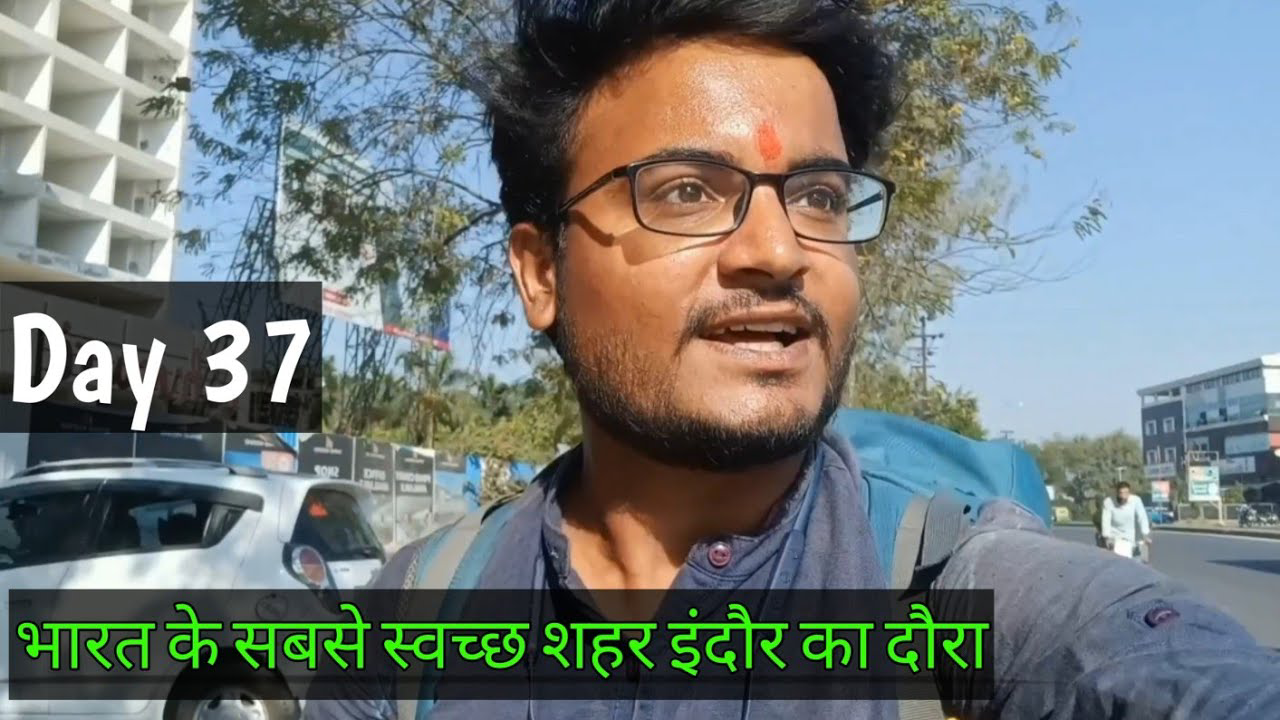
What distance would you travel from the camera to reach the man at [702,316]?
128cm

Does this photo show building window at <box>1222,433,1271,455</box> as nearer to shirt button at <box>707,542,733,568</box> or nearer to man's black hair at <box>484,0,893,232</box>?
man's black hair at <box>484,0,893,232</box>

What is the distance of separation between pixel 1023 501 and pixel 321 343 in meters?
5.62

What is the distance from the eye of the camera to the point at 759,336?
1.31m

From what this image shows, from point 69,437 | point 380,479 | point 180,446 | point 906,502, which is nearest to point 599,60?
point 906,502

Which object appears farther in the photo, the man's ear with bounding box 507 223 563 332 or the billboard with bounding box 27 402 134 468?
the billboard with bounding box 27 402 134 468

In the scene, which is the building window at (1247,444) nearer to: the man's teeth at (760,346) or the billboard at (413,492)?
the billboard at (413,492)

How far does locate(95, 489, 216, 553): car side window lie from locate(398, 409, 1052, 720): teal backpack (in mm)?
4718

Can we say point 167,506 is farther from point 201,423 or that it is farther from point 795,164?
point 201,423

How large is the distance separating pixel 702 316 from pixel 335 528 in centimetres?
524

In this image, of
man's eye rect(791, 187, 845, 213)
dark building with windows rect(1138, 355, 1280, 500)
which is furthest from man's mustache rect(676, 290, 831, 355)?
dark building with windows rect(1138, 355, 1280, 500)

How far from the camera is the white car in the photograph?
18.3 feet

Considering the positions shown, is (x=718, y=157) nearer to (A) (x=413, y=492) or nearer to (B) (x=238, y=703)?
(B) (x=238, y=703)
